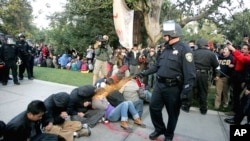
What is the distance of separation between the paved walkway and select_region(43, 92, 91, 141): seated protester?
19cm

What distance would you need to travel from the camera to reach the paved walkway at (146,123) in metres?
4.47

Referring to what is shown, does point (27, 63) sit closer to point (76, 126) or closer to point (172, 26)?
point (76, 126)

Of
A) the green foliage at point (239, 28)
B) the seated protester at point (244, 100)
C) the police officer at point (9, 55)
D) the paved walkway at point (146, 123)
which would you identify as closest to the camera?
the paved walkway at point (146, 123)

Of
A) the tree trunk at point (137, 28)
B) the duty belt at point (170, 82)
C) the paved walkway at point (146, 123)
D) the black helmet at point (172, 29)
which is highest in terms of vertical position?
the tree trunk at point (137, 28)

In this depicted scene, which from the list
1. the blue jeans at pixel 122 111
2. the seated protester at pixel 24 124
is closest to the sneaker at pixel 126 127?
the blue jeans at pixel 122 111

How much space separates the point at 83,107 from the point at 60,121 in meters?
0.64

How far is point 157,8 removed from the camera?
12.2 m

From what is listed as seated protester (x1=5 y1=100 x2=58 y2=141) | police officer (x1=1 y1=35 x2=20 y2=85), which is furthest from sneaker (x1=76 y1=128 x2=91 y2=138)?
police officer (x1=1 y1=35 x2=20 y2=85)

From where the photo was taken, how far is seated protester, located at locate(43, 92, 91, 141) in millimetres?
3986

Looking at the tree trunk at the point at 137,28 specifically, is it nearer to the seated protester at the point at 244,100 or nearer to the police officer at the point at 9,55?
the police officer at the point at 9,55

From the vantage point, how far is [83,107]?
4848mm

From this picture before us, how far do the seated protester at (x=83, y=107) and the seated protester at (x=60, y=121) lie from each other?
28 cm

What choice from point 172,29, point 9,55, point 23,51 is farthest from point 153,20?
point 172,29

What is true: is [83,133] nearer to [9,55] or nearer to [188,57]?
[188,57]
